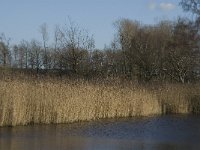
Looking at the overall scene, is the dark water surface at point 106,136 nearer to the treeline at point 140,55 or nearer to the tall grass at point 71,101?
the tall grass at point 71,101

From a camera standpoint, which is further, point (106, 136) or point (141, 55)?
point (141, 55)

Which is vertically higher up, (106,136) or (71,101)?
(71,101)

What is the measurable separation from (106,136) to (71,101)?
4273mm

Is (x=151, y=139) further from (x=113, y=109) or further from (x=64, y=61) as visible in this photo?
(x=64, y=61)

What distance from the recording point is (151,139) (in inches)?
583

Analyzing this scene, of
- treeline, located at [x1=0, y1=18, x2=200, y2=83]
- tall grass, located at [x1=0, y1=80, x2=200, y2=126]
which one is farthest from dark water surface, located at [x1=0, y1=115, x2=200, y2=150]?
treeline, located at [x1=0, y1=18, x2=200, y2=83]

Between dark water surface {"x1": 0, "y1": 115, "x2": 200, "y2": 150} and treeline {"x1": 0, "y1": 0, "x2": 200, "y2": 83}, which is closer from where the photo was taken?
dark water surface {"x1": 0, "y1": 115, "x2": 200, "y2": 150}

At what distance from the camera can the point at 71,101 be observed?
62.9ft

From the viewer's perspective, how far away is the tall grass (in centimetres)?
1719

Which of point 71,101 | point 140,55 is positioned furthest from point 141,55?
point 71,101

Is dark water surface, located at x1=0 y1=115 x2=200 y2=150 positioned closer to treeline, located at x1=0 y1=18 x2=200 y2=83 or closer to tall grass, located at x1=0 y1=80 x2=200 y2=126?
tall grass, located at x1=0 y1=80 x2=200 y2=126

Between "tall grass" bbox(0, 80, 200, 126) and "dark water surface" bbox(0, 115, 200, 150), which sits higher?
"tall grass" bbox(0, 80, 200, 126)

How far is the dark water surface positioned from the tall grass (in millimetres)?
647

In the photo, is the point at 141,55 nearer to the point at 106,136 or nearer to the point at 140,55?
the point at 140,55
